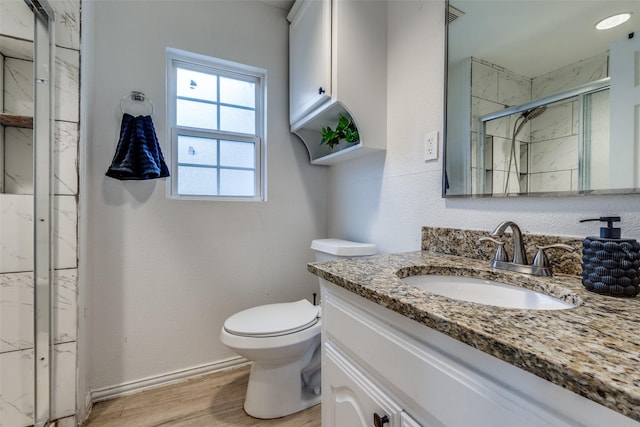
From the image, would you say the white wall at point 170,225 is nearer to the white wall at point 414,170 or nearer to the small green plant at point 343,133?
the small green plant at point 343,133

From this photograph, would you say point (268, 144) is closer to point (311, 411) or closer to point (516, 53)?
point (516, 53)

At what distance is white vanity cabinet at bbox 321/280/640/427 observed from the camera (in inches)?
15.1

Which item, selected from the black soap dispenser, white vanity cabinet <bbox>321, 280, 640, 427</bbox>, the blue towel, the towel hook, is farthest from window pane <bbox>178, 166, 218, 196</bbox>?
the black soap dispenser

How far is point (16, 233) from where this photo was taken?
1.10 m

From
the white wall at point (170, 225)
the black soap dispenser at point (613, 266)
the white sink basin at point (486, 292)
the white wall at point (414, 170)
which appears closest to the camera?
the black soap dispenser at point (613, 266)

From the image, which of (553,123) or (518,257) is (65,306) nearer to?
(518,257)

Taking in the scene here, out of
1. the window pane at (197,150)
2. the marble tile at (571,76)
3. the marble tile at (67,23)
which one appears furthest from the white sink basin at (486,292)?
the marble tile at (67,23)

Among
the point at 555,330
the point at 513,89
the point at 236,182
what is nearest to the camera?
the point at 555,330

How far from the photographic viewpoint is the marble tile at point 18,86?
1059 millimetres

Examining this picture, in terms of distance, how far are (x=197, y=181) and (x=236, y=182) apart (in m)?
0.24

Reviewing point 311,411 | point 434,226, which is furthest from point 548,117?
point 311,411

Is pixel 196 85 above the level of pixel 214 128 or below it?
above

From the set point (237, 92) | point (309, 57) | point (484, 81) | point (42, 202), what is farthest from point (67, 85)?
point (484, 81)

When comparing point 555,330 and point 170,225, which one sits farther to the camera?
point 170,225
